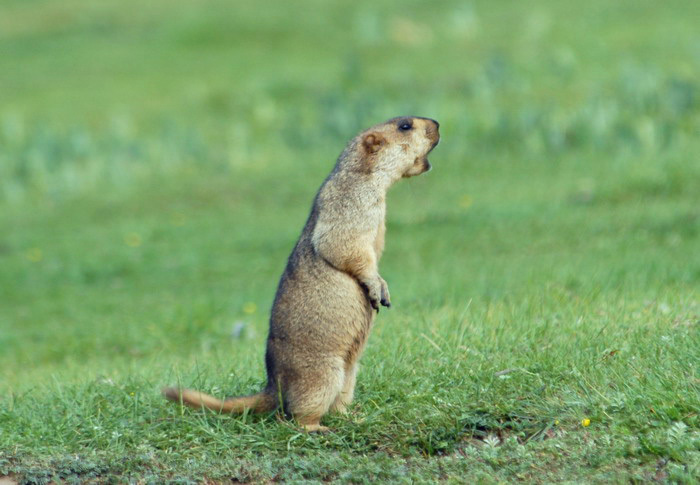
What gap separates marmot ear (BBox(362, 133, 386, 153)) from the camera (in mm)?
5352

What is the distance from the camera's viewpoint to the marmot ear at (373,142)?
5.35 metres

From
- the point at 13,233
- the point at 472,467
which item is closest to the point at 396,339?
the point at 472,467

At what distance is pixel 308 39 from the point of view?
22469 mm

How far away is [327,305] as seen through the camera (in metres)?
5.03

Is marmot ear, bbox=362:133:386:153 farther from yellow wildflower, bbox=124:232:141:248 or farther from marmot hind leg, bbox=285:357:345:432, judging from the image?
yellow wildflower, bbox=124:232:141:248

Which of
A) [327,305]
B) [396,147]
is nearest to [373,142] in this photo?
[396,147]

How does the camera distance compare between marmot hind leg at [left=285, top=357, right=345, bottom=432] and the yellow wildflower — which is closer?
marmot hind leg at [left=285, top=357, right=345, bottom=432]

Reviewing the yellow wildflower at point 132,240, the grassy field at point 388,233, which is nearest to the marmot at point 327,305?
the grassy field at point 388,233

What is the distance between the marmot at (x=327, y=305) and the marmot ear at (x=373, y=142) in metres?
0.02

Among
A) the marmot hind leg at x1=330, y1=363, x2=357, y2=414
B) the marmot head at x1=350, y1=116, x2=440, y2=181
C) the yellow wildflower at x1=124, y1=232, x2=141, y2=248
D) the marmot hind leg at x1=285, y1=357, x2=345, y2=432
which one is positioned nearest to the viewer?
the marmot hind leg at x1=285, y1=357, x2=345, y2=432

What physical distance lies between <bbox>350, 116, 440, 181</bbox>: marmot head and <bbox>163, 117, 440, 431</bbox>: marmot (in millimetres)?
14

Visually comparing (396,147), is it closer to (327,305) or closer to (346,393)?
(327,305)

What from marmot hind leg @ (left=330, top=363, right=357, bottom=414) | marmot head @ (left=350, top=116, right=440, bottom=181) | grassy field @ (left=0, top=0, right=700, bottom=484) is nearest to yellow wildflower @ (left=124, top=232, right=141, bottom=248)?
grassy field @ (left=0, top=0, right=700, bottom=484)

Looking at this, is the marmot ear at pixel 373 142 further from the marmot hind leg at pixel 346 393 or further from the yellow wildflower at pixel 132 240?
the yellow wildflower at pixel 132 240
